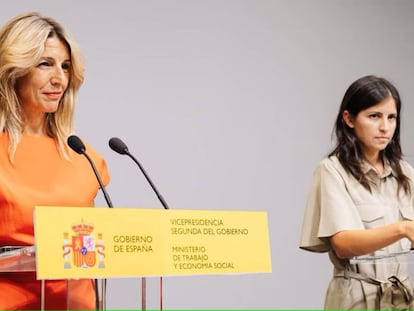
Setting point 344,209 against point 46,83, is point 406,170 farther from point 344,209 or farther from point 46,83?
point 46,83

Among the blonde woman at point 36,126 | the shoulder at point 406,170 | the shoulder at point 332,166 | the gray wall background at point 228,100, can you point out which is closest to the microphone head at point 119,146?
the blonde woman at point 36,126

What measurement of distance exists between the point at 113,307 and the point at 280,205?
248 centimetres

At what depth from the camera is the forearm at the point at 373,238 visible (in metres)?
2.47

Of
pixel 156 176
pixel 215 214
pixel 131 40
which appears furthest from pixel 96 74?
pixel 215 214

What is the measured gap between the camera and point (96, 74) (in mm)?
3869

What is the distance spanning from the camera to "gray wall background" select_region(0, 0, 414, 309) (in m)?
3.89

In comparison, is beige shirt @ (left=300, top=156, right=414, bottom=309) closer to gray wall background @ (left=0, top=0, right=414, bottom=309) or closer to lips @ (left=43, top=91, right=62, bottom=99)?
lips @ (left=43, top=91, right=62, bottom=99)

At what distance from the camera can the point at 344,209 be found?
2.64 meters

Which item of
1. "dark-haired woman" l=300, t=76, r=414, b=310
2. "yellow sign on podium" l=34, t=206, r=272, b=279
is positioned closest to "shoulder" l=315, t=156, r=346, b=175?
"dark-haired woman" l=300, t=76, r=414, b=310

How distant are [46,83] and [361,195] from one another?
0.99m

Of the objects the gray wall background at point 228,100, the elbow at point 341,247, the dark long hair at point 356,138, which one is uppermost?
the gray wall background at point 228,100

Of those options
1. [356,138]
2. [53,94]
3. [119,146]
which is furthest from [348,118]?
[53,94]

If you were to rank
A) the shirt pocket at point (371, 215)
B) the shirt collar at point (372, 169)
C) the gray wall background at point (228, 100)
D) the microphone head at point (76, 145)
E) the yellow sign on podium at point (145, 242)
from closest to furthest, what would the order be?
the yellow sign on podium at point (145, 242)
the microphone head at point (76, 145)
the shirt pocket at point (371, 215)
the shirt collar at point (372, 169)
the gray wall background at point (228, 100)

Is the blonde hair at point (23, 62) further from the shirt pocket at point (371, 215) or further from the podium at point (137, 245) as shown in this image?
the shirt pocket at point (371, 215)
